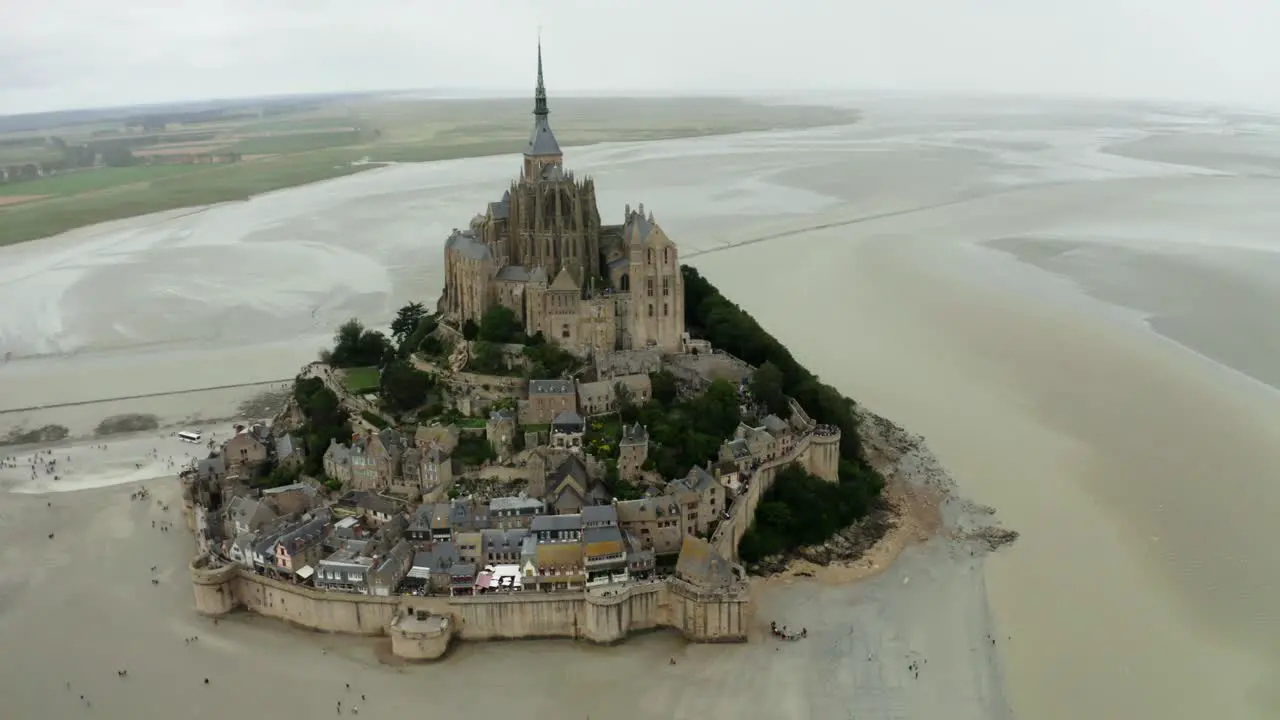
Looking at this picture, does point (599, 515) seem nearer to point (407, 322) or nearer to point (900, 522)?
point (900, 522)

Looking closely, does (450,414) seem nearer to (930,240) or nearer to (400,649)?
(400,649)

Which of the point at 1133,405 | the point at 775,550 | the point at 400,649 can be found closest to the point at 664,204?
→ the point at 1133,405

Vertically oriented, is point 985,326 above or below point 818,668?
above

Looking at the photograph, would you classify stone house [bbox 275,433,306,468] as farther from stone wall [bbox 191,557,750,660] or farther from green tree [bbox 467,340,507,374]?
stone wall [bbox 191,557,750,660]

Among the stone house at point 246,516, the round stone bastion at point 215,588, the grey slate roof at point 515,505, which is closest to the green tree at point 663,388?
the grey slate roof at point 515,505

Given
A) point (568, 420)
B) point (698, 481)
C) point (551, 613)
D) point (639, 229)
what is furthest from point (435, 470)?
point (639, 229)

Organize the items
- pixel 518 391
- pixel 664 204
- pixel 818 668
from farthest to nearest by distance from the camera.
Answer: pixel 664 204 → pixel 518 391 → pixel 818 668

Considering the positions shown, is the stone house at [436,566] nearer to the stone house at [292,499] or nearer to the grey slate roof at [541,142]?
the stone house at [292,499]
